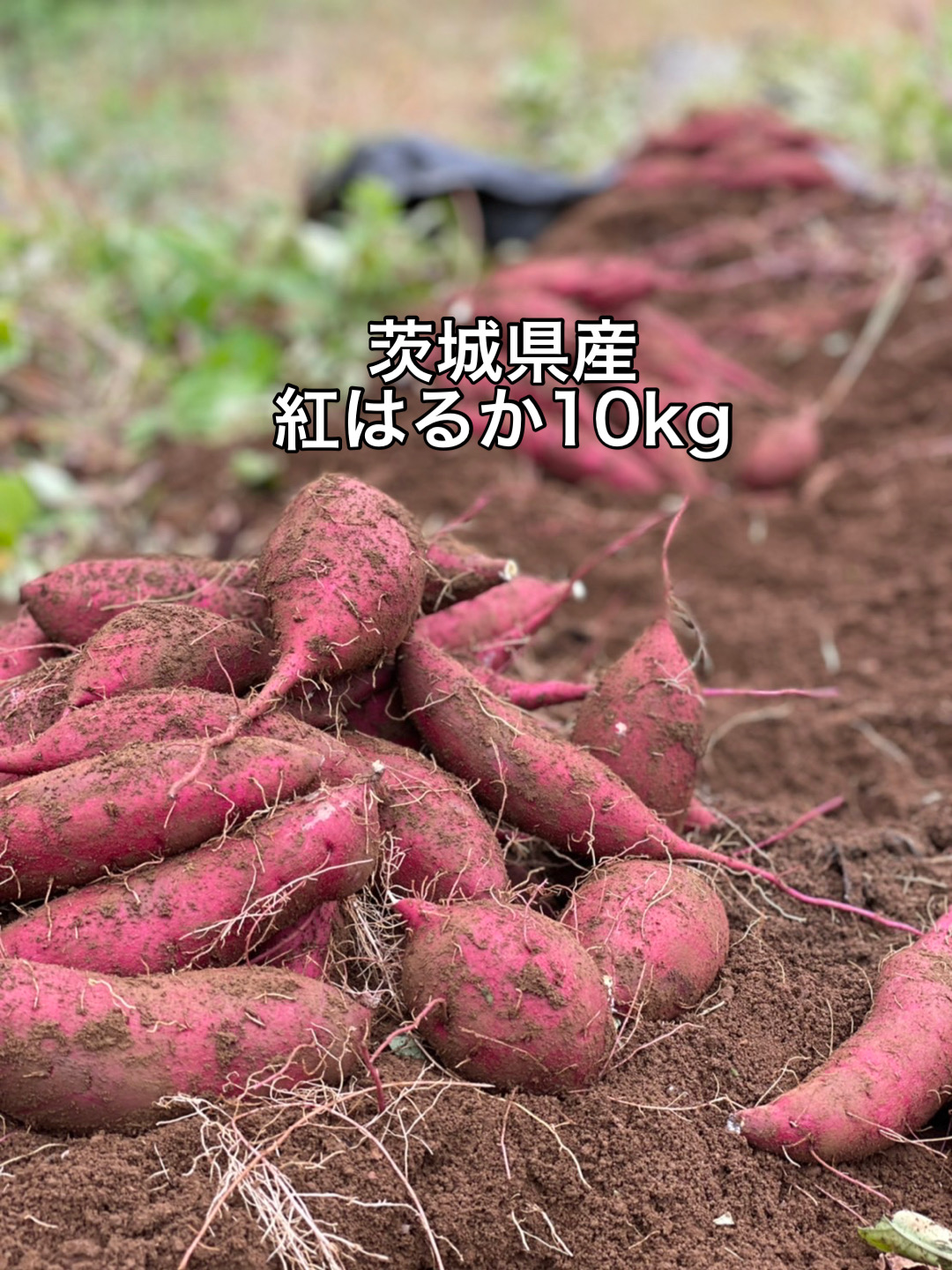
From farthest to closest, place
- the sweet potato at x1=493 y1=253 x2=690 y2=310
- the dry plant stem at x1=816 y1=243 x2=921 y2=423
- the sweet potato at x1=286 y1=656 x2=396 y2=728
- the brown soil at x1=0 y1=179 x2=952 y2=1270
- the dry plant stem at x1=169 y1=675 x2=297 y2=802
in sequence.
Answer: the dry plant stem at x1=816 y1=243 x2=921 y2=423 → the sweet potato at x1=493 y1=253 x2=690 y2=310 → the sweet potato at x1=286 y1=656 x2=396 y2=728 → the dry plant stem at x1=169 y1=675 x2=297 y2=802 → the brown soil at x1=0 y1=179 x2=952 y2=1270

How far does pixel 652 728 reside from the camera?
1.98m

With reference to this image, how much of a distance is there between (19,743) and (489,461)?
2709 millimetres

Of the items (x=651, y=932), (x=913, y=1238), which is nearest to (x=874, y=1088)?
(x=913, y=1238)

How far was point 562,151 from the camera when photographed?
29.7ft

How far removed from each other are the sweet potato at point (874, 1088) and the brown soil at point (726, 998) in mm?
36

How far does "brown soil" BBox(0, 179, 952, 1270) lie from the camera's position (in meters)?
1.47

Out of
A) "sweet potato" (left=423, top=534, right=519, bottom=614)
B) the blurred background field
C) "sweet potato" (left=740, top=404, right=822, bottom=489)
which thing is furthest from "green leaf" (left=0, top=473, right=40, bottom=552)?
"sweet potato" (left=740, top=404, right=822, bottom=489)

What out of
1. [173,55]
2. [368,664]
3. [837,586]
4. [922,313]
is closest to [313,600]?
[368,664]

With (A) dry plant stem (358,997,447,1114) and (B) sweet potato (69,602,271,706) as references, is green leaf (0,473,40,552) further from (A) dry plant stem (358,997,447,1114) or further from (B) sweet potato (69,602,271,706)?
(A) dry plant stem (358,997,447,1114)

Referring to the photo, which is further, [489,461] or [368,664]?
[489,461]

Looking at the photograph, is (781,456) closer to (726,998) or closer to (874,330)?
(874,330)

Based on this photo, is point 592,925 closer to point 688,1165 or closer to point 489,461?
point 688,1165

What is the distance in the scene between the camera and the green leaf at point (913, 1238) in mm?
1479

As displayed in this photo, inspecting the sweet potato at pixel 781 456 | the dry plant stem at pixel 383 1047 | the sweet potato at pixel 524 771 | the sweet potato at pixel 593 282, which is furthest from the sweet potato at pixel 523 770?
the sweet potato at pixel 593 282
